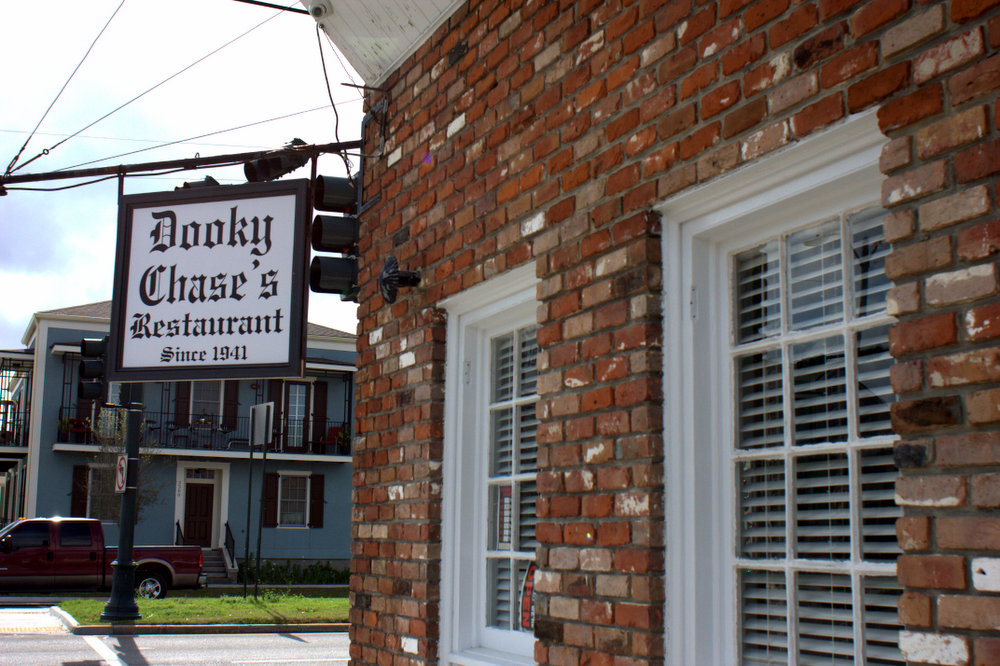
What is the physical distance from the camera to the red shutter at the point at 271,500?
98.4 ft

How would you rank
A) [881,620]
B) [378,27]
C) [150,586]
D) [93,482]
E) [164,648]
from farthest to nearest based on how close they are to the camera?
[93,482], [150,586], [164,648], [378,27], [881,620]

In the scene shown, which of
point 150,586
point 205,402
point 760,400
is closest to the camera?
point 760,400

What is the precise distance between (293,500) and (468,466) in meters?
27.1

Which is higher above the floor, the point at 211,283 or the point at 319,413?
the point at 319,413

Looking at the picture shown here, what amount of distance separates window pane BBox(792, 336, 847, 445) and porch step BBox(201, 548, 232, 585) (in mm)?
25034

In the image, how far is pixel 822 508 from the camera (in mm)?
2834

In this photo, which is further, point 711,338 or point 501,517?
point 501,517

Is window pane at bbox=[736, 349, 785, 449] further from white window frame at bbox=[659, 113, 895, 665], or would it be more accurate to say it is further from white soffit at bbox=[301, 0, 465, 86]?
white soffit at bbox=[301, 0, 465, 86]

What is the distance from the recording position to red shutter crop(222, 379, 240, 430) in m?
30.2

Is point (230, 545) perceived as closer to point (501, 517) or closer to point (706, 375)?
point (501, 517)

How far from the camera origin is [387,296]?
4.96m

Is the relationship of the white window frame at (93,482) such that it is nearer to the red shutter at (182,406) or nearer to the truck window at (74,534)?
the red shutter at (182,406)

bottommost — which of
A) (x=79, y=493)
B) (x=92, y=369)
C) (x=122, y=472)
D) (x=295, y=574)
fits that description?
(x=295, y=574)

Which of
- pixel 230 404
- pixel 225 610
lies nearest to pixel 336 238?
pixel 225 610
